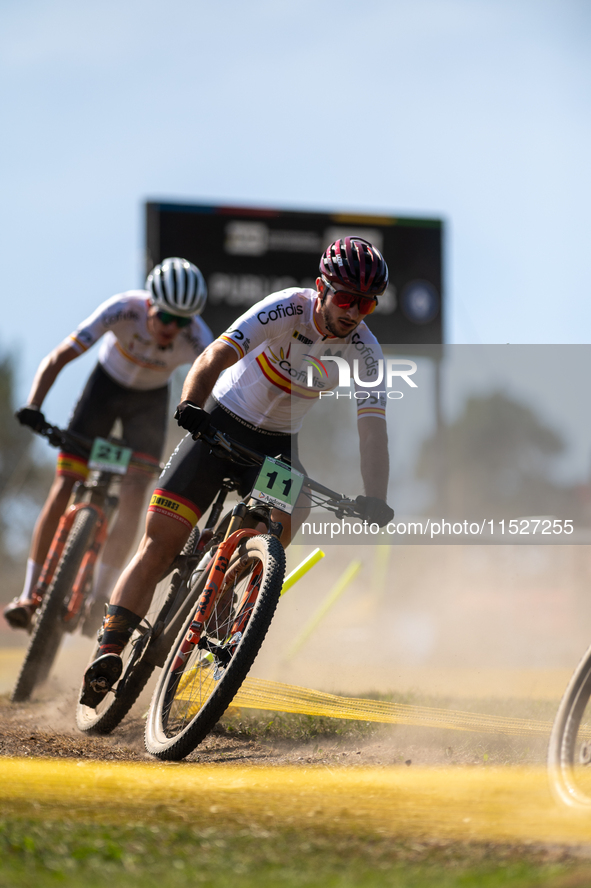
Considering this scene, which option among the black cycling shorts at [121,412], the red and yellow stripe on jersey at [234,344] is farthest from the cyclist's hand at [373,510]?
the black cycling shorts at [121,412]

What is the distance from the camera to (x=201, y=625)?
4.05 meters

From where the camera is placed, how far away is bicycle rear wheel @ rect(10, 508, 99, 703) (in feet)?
19.5

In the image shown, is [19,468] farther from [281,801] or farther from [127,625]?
[281,801]

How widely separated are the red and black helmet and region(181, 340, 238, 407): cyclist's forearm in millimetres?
641

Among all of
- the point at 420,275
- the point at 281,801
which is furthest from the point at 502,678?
the point at 420,275

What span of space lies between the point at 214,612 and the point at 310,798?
120cm

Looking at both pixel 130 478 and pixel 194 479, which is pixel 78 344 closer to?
pixel 130 478

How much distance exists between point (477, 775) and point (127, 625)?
190 cm

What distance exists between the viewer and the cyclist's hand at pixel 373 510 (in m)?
4.01

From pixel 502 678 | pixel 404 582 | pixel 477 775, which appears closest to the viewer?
pixel 477 775

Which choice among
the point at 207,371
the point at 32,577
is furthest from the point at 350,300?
the point at 32,577

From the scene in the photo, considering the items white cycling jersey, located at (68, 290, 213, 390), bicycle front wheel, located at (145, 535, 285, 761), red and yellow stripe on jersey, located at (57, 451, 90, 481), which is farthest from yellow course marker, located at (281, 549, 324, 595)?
red and yellow stripe on jersey, located at (57, 451, 90, 481)

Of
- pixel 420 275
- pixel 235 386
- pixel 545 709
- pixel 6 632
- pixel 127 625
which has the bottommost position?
pixel 6 632

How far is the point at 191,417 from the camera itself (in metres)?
3.93
